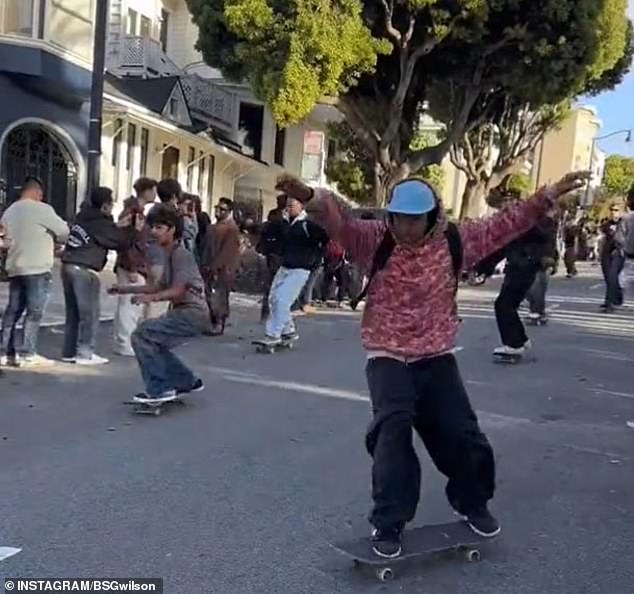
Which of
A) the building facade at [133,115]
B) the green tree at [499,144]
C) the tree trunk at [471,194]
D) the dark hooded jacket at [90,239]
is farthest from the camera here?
the tree trunk at [471,194]

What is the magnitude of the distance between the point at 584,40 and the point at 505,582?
843 inches

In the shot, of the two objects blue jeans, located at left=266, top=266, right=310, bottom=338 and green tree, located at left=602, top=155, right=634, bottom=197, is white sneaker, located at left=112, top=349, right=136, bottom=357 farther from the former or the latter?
green tree, located at left=602, top=155, right=634, bottom=197

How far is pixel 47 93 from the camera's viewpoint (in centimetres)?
1997

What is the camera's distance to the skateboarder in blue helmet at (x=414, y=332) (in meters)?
4.29

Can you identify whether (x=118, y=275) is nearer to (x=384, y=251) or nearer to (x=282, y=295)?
(x=282, y=295)

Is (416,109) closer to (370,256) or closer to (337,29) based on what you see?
(337,29)

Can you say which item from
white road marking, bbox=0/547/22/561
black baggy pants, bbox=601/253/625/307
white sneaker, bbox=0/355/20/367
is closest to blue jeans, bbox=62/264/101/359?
white sneaker, bbox=0/355/20/367

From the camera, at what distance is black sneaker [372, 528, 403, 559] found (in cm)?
426

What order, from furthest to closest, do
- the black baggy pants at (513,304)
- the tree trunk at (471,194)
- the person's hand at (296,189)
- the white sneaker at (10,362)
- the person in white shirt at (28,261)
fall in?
the tree trunk at (471,194), the black baggy pants at (513,304), the white sneaker at (10,362), the person in white shirt at (28,261), the person's hand at (296,189)

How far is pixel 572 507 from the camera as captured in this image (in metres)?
5.52

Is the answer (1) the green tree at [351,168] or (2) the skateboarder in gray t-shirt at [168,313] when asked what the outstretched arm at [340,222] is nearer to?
(2) the skateboarder in gray t-shirt at [168,313]

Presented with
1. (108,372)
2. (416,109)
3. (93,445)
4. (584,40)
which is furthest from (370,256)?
(416,109)

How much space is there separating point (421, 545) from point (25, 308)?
593 centimetres

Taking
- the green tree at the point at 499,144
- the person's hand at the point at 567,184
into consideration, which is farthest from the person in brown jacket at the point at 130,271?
the green tree at the point at 499,144
